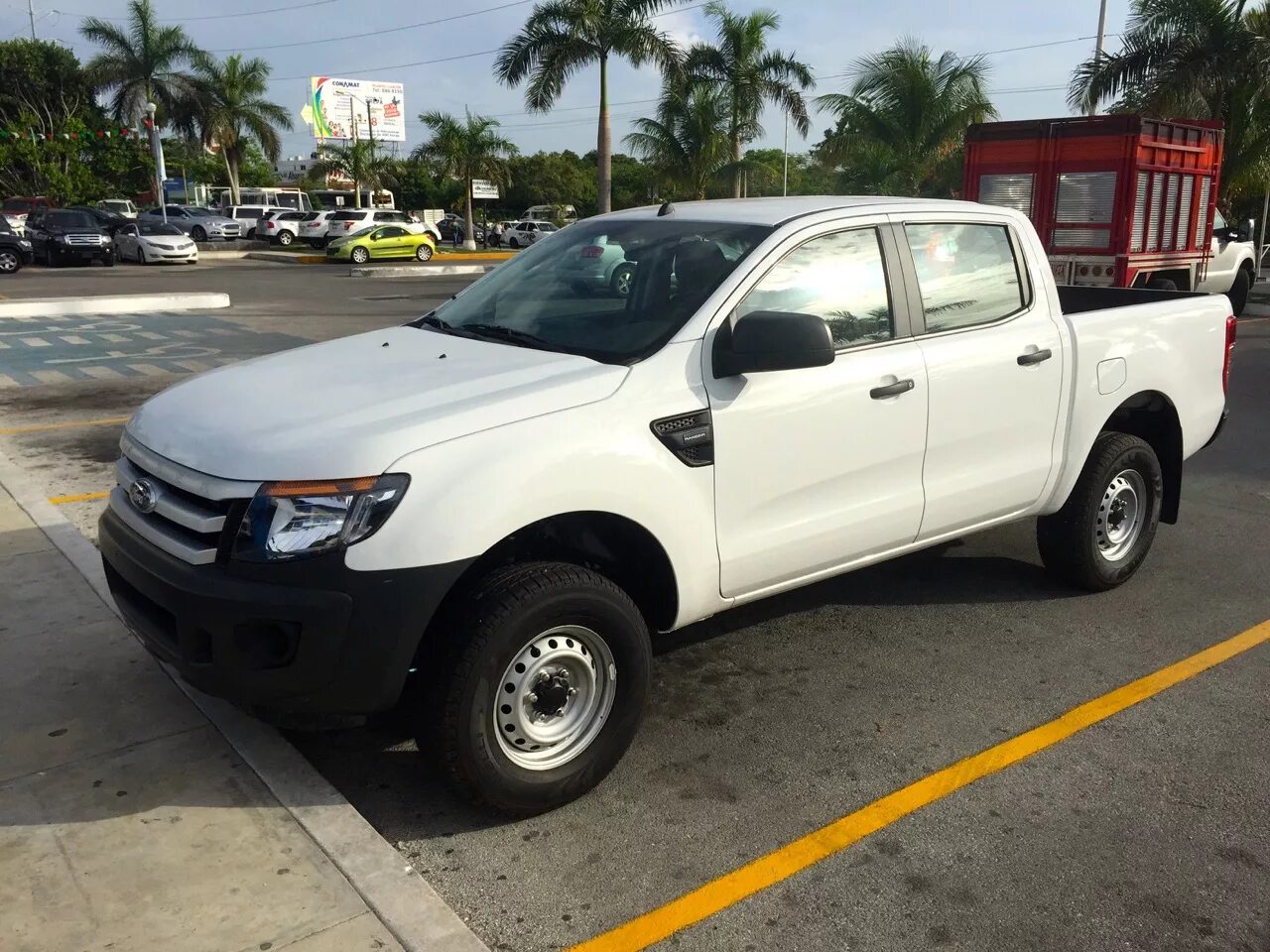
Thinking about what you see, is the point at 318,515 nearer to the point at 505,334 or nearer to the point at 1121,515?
the point at 505,334

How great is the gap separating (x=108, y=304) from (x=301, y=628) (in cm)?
1645

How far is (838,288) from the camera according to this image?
13.7 feet

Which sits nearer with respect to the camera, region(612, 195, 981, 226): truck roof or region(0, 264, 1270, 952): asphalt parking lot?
region(0, 264, 1270, 952): asphalt parking lot

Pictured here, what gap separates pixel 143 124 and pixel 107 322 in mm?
39931

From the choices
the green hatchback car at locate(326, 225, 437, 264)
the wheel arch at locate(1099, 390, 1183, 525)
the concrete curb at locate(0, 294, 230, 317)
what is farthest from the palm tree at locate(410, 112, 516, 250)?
the wheel arch at locate(1099, 390, 1183, 525)

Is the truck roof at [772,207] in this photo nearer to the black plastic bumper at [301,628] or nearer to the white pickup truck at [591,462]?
the white pickup truck at [591,462]

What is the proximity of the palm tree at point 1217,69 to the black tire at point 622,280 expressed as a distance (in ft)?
68.7

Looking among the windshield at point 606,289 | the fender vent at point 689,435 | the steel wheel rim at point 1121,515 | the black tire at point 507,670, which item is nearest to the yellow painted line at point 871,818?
the black tire at point 507,670

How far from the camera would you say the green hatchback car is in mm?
35938

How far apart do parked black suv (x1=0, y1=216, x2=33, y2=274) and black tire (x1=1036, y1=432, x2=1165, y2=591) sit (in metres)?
28.3

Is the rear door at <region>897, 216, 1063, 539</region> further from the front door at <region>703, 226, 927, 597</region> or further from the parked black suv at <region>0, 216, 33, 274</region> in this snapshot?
the parked black suv at <region>0, 216, 33, 274</region>

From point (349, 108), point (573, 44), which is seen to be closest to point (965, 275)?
point (573, 44)

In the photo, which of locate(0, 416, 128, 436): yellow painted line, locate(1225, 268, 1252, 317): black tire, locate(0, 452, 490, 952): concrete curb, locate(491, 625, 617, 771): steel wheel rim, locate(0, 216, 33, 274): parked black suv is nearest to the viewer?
locate(0, 452, 490, 952): concrete curb

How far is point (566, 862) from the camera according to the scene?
326cm
